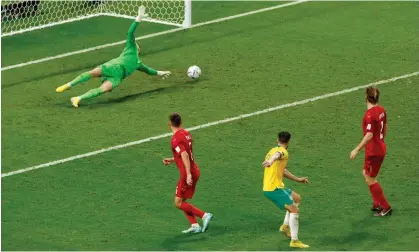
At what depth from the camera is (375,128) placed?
18109 millimetres

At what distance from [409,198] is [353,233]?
1.49 metres

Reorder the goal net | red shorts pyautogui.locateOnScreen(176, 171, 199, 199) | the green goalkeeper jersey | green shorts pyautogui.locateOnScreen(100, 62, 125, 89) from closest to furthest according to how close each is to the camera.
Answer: red shorts pyautogui.locateOnScreen(176, 171, 199, 199) → green shorts pyautogui.locateOnScreen(100, 62, 125, 89) → the green goalkeeper jersey → the goal net

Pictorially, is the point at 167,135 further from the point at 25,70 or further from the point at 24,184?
the point at 25,70

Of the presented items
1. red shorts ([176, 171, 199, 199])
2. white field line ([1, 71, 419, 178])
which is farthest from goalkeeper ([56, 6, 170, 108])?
red shorts ([176, 171, 199, 199])

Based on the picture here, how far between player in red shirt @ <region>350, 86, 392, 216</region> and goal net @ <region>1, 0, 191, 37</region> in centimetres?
917

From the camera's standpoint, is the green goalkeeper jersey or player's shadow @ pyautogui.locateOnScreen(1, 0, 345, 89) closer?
the green goalkeeper jersey

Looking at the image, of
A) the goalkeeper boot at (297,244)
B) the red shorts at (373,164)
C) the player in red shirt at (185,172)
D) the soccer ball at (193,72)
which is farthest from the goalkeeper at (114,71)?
the goalkeeper boot at (297,244)

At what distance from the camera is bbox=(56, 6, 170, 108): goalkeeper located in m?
22.9

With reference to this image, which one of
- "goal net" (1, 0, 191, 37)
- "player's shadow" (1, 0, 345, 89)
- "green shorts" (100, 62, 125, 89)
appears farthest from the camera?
"goal net" (1, 0, 191, 37)

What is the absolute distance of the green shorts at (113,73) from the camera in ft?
75.4

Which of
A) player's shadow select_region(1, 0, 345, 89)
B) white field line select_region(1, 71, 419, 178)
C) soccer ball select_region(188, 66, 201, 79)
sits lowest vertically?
white field line select_region(1, 71, 419, 178)

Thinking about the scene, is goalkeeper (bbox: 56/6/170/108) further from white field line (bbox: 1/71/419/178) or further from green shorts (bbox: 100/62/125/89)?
white field line (bbox: 1/71/419/178)

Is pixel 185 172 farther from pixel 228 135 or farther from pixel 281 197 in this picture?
pixel 228 135

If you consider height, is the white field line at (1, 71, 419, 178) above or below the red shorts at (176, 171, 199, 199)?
above
